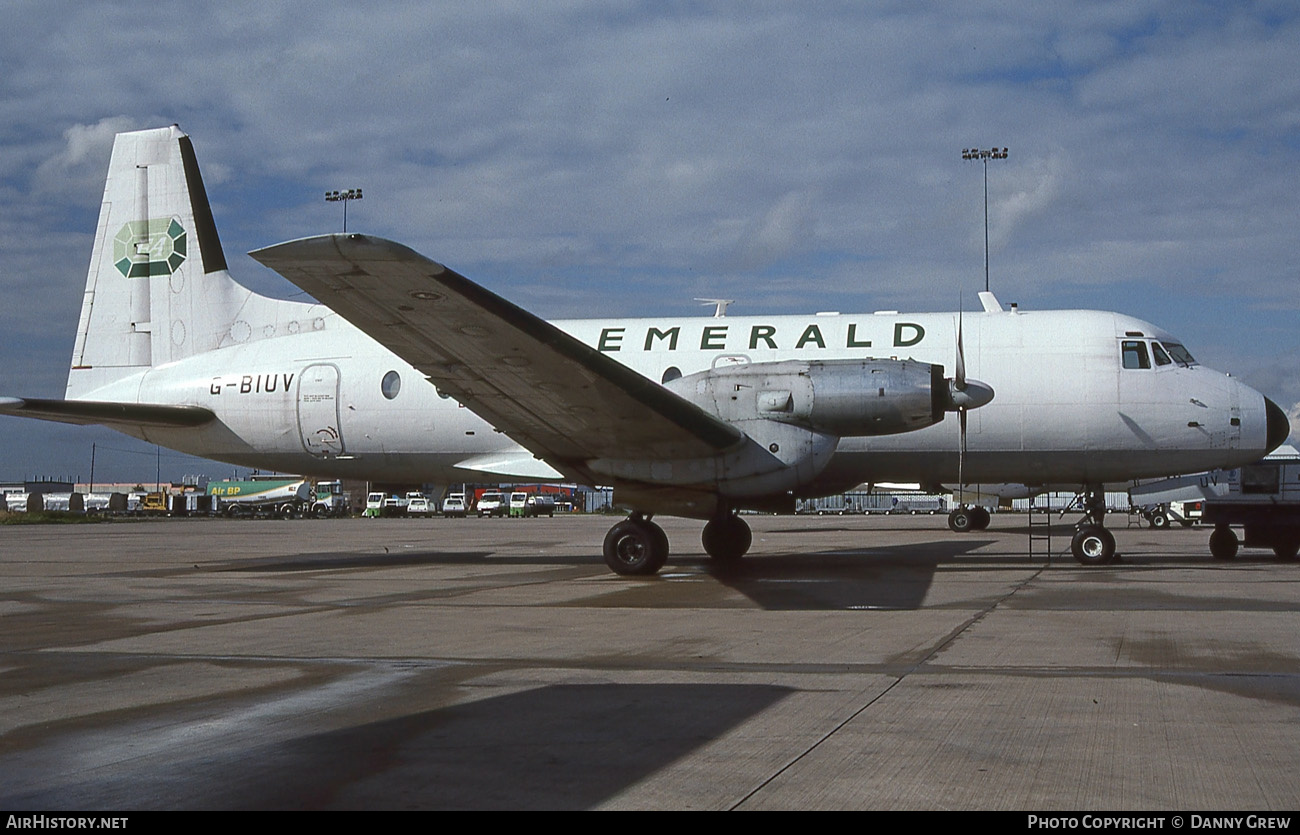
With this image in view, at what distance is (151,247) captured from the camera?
20.0 meters

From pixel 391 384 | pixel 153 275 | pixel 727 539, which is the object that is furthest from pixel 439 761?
pixel 153 275

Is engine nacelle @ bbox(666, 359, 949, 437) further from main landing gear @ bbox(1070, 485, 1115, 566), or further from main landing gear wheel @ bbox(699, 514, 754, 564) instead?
main landing gear @ bbox(1070, 485, 1115, 566)

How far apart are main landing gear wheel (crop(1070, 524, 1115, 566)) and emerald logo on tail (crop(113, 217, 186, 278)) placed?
56.2 ft

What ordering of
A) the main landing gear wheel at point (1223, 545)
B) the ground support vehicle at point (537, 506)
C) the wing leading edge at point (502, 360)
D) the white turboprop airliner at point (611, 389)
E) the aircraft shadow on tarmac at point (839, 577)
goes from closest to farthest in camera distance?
the wing leading edge at point (502, 360) → the aircraft shadow on tarmac at point (839, 577) → the white turboprop airliner at point (611, 389) → the main landing gear wheel at point (1223, 545) → the ground support vehicle at point (537, 506)

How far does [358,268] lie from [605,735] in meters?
6.44

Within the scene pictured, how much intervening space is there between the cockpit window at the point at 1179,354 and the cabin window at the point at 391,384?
518 inches

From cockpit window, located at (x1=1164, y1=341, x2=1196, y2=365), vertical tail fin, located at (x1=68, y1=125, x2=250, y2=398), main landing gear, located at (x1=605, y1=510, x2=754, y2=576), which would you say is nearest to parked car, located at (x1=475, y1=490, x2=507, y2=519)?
vertical tail fin, located at (x1=68, y1=125, x2=250, y2=398)

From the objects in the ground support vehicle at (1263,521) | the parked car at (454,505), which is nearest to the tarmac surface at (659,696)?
the ground support vehicle at (1263,521)

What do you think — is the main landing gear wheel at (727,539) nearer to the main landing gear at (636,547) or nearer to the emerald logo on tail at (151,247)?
the main landing gear at (636,547)

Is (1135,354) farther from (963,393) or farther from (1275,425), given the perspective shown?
(963,393)

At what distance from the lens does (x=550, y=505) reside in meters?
72.8

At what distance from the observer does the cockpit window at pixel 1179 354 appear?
17.2m

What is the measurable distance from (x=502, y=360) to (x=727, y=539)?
6.50 metres
